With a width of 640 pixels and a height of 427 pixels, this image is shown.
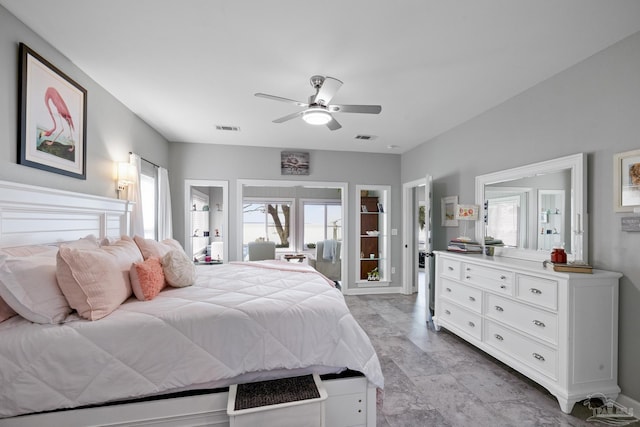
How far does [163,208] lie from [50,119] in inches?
85.8

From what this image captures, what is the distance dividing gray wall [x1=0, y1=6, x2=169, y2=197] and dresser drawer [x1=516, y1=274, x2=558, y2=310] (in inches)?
152

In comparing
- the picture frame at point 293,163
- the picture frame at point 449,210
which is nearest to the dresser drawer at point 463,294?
the picture frame at point 449,210

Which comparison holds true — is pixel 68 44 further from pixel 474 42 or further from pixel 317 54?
pixel 474 42

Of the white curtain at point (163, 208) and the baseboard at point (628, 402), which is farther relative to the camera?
the white curtain at point (163, 208)

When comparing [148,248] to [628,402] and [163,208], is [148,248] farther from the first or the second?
[628,402]

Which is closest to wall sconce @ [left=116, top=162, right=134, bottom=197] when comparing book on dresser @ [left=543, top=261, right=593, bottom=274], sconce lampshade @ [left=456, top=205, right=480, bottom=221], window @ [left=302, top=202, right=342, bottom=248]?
sconce lampshade @ [left=456, top=205, right=480, bottom=221]

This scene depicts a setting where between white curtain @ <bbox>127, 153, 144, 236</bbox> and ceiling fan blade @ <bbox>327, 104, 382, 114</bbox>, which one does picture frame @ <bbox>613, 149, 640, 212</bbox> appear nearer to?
ceiling fan blade @ <bbox>327, 104, 382, 114</bbox>

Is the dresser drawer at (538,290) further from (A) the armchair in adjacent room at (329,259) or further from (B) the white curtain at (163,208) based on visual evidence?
(B) the white curtain at (163,208)

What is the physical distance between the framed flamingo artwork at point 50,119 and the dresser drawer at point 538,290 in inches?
153

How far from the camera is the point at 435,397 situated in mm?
2254

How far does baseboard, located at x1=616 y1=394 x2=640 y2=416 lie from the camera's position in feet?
6.65

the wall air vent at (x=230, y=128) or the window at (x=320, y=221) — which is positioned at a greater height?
the wall air vent at (x=230, y=128)

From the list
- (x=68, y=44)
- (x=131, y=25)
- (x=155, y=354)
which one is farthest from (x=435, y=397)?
(x=68, y=44)

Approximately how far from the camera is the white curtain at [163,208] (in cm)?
419
